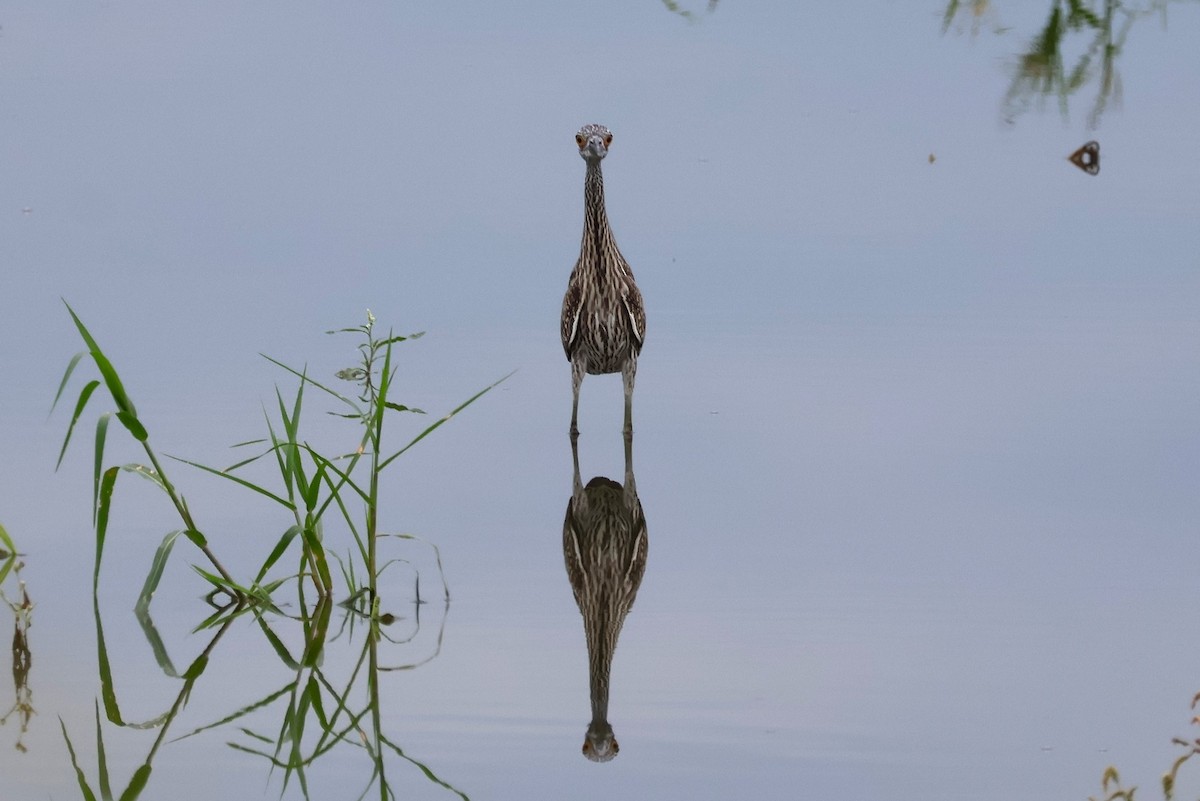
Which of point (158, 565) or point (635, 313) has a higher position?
point (635, 313)

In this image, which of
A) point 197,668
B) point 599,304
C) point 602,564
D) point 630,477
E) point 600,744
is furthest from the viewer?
point 599,304

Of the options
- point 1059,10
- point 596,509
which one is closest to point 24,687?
point 596,509

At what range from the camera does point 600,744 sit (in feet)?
19.2

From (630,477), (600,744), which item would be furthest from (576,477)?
(600,744)

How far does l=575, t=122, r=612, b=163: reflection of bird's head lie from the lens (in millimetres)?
9477

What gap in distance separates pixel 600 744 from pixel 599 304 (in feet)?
12.3

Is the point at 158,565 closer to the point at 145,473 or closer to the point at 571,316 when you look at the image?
the point at 145,473

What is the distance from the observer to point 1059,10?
44.8ft

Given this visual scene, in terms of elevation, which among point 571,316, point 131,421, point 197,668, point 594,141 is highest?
point 594,141

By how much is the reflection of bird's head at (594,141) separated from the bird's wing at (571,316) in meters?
0.53

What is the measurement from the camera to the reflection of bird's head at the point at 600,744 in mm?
5785

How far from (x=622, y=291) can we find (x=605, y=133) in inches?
25.5

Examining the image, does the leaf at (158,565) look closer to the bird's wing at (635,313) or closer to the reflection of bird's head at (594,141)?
the bird's wing at (635,313)

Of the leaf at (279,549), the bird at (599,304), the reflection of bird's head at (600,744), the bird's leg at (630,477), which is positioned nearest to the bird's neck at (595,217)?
the bird at (599,304)
